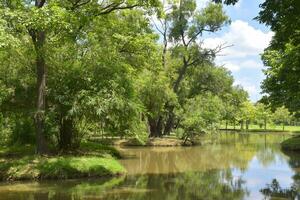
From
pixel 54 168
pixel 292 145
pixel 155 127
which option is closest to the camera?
pixel 54 168

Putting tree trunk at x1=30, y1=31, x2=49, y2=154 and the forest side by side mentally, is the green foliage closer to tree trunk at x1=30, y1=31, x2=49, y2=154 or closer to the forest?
the forest

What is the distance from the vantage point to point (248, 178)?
2075cm

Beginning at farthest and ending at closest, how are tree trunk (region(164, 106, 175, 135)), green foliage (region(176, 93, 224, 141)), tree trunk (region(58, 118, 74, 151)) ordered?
1. tree trunk (region(164, 106, 175, 135))
2. green foliage (region(176, 93, 224, 141))
3. tree trunk (region(58, 118, 74, 151))

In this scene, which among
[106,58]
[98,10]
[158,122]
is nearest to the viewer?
[98,10]

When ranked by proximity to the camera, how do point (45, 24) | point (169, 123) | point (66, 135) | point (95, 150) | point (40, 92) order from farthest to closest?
point (169, 123) → point (95, 150) → point (66, 135) → point (40, 92) → point (45, 24)

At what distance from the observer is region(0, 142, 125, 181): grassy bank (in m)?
18.1

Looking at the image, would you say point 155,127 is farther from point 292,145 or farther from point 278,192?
point 278,192

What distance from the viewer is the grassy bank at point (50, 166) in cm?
1809

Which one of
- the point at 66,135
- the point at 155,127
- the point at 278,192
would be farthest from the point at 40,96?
the point at 155,127

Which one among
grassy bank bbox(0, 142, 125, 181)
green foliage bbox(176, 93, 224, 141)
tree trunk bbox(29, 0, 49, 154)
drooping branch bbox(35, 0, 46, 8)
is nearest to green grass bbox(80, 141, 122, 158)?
grassy bank bbox(0, 142, 125, 181)

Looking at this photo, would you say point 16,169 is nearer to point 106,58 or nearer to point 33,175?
point 33,175

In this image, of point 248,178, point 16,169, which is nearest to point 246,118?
point 248,178

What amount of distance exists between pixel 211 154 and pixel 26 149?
14.9 meters

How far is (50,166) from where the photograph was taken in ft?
61.5
